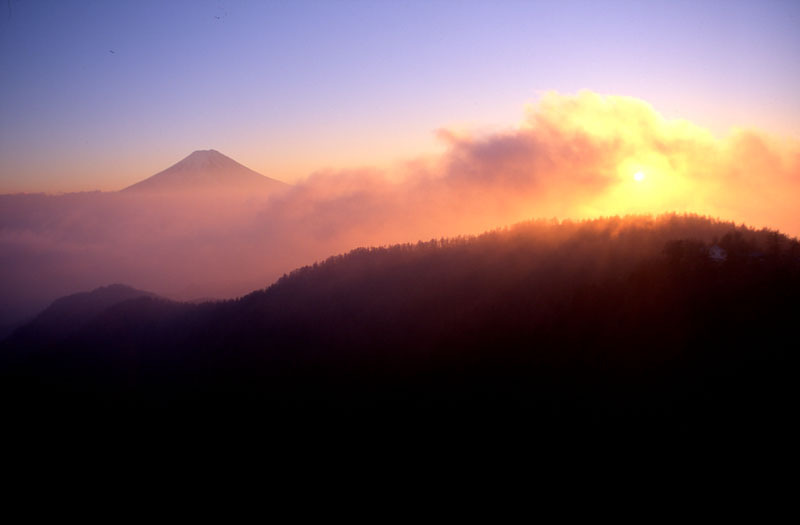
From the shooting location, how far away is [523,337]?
21.5 m

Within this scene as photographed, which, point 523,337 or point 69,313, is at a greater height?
point 69,313

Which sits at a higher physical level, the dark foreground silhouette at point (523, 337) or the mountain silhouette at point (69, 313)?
the mountain silhouette at point (69, 313)

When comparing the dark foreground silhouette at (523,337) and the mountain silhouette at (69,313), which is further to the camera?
the mountain silhouette at (69,313)

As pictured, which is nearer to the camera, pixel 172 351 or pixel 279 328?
pixel 279 328

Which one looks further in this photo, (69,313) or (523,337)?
(69,313)

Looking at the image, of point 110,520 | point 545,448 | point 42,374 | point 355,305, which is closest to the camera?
point 545,448

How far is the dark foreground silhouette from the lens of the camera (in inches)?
590

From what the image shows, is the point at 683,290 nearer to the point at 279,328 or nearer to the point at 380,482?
the point at 380,482

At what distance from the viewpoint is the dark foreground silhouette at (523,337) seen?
49.1 ft

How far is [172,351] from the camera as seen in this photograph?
48.4 metres

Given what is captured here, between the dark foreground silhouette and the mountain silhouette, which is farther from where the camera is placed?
the mountain silhouette

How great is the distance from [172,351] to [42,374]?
25.0 metres

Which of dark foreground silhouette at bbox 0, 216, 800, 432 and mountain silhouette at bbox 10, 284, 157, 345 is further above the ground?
mountain silhouette at bbox 10, 284, 157, 345

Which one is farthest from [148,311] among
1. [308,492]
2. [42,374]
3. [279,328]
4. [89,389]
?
[308,492]
